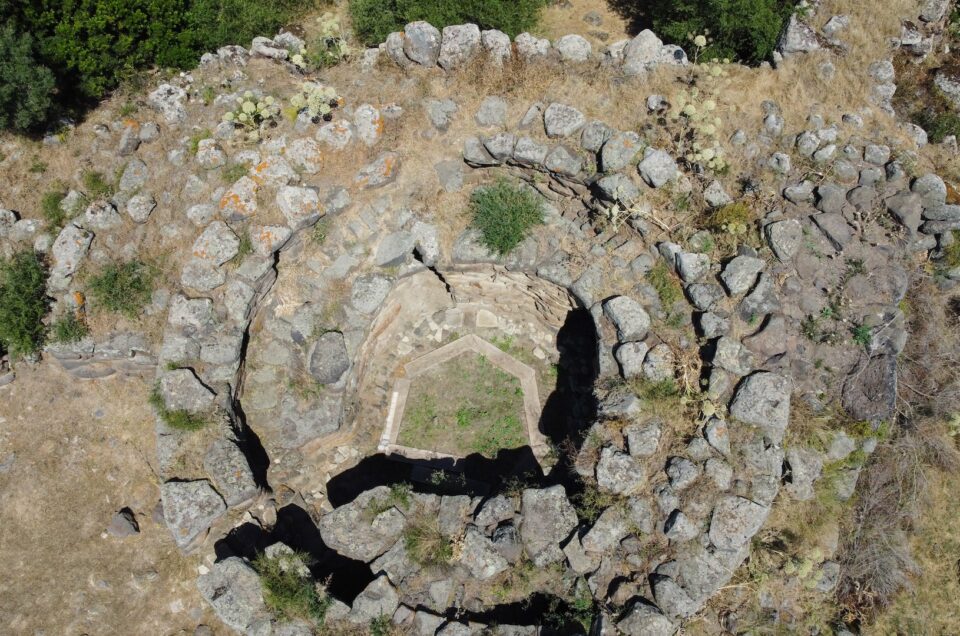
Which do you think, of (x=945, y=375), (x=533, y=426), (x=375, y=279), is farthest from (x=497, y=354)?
(x=945, y=375)

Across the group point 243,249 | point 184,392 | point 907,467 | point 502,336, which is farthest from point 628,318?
point 184,392

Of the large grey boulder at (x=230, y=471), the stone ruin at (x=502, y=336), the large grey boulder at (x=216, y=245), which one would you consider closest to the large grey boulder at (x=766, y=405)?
the stone ruin at (x=502, y=336)

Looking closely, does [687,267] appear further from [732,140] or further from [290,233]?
[290,233]

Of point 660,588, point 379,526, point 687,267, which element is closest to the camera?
point 660,588

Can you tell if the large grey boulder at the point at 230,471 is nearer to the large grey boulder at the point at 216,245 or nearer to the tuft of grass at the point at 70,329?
the large grey boulder at the point at 216,245

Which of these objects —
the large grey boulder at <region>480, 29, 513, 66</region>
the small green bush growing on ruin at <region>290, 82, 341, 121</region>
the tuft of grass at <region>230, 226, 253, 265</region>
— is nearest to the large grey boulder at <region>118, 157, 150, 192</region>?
the tuft of grass at <region>230, 226, 253, 265</region>

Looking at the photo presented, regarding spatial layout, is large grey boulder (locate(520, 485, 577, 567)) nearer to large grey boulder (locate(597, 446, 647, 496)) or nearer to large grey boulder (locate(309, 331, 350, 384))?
large grey boulder (locate(597, 446, 647, 496))
